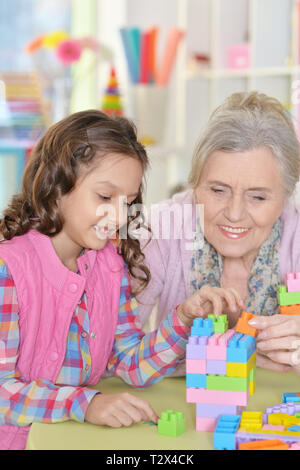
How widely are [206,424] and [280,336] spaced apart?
20cm

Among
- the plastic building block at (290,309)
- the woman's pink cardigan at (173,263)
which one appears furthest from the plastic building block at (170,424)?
the woman's pink cardigan at (173,263)

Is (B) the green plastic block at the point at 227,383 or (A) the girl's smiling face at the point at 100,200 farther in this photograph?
(A) the girl's smiling face at the point at 100,200

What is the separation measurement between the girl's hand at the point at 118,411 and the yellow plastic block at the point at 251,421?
14cm

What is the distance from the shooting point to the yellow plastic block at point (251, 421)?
0.97 metres

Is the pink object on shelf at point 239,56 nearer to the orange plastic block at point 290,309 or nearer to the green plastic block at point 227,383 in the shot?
the orange plastic block at point 290,309

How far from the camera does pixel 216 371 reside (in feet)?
3.28

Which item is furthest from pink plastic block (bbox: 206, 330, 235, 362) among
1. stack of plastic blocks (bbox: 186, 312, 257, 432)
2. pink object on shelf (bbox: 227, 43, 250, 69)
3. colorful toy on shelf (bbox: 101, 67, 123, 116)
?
pink object on shelf (bbox: 227, 43, 250, 69)

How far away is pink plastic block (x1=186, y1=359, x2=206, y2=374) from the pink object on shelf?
249 cm

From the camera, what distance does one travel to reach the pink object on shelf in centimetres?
326

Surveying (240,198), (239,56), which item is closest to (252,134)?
(240,198)

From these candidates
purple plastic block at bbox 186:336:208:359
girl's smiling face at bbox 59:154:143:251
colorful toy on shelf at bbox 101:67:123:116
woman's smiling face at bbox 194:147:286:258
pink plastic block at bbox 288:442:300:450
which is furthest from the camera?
colorful toy on shelf at bbox 101:67:123:116

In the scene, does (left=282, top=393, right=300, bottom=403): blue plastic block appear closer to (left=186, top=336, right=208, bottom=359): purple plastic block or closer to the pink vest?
(left=186, top=336, right=208, bottom=359): purple plastic block

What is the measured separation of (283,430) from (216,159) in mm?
637

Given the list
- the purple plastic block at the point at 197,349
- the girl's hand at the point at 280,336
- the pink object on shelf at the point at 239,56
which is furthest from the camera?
the pink object on shelf at the point at 239,56
